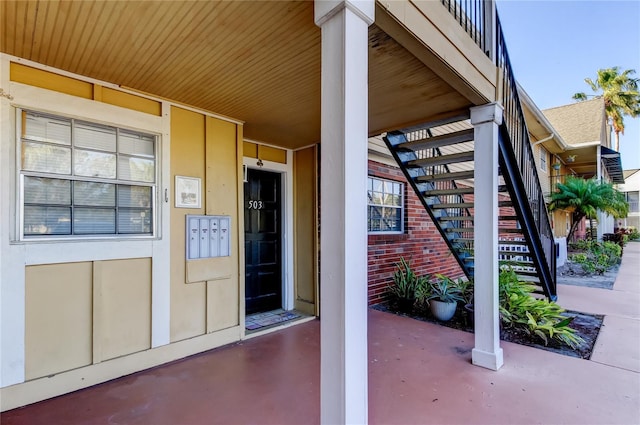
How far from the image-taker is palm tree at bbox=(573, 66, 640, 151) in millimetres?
19156

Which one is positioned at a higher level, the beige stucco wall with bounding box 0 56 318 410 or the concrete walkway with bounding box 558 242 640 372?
the beige stucco wall with bounding box 0 56 318 410

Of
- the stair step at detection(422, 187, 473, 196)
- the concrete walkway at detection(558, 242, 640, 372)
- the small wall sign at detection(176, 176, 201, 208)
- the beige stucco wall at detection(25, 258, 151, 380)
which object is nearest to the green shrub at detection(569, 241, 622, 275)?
the concrete walkway at detection(558, 242, 640, 372)

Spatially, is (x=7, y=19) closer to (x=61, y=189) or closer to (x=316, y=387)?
(x=61, y=189)

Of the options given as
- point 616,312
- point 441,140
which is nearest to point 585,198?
point 616,312

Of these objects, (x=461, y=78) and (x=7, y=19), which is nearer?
(x=7, y=19)

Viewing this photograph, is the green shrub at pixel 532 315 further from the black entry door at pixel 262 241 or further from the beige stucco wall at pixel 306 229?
the black entry door at pixel 262 241

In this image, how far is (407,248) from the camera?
5.53m

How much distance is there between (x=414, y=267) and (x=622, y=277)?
5.44 m

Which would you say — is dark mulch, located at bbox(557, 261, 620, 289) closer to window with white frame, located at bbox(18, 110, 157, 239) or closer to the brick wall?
the brick wall

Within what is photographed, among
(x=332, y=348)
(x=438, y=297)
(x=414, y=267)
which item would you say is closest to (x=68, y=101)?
(x=332, y=348)

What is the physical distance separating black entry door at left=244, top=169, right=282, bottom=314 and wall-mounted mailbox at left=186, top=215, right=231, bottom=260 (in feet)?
2.62

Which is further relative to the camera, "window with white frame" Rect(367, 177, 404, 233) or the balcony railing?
"window with white frame" Rect(367, 177, 404, 233)

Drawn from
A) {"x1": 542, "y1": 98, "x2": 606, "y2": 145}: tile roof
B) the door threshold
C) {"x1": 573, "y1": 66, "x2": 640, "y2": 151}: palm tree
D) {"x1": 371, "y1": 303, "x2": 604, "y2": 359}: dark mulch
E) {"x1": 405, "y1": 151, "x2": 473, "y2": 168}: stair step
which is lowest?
{"x1": 371, "y1": 303, "x2": 604, "y2": 359}: dark mulch

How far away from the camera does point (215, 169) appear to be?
10.7ft
